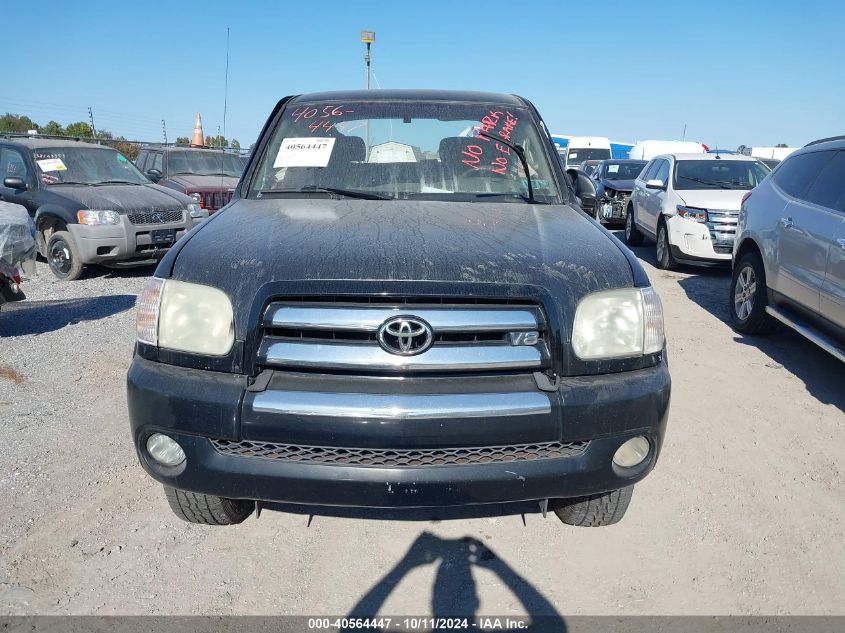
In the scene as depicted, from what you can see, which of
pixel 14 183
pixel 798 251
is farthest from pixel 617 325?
pixel 14 183

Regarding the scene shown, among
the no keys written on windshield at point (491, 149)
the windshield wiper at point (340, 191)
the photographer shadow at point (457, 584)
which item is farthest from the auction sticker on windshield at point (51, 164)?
the photographer shadow at point (457, 584)

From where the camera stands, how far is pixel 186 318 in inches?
93.1

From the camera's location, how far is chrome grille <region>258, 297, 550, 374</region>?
7.33 feet

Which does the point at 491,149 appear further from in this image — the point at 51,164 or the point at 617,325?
the point at 51,164

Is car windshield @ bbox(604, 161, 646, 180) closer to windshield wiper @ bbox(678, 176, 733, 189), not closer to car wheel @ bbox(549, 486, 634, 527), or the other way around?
windshield wiper @ bbox(678, 176, 733, 189)

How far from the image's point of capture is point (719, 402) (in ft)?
15.2

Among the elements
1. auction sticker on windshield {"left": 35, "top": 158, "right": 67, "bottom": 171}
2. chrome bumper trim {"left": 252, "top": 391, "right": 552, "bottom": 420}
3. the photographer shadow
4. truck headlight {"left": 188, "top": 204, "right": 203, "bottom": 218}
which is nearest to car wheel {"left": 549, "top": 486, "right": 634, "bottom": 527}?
the photographer shadow

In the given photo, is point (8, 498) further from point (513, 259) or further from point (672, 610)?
point (672, 610)

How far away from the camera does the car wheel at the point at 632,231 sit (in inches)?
478

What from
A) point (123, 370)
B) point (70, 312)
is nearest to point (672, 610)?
point (123, 370)

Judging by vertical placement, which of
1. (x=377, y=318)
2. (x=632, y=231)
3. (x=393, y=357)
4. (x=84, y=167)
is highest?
(x=84, y=167)

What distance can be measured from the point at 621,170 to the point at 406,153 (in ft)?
46.0

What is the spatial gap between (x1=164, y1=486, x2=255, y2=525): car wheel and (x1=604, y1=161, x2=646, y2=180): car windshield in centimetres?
1501

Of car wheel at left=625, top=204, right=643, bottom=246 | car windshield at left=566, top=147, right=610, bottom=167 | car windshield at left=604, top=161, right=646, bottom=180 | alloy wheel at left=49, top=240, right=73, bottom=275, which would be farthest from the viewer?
car windshield at left=566, top=147, right=610, bottom=167
